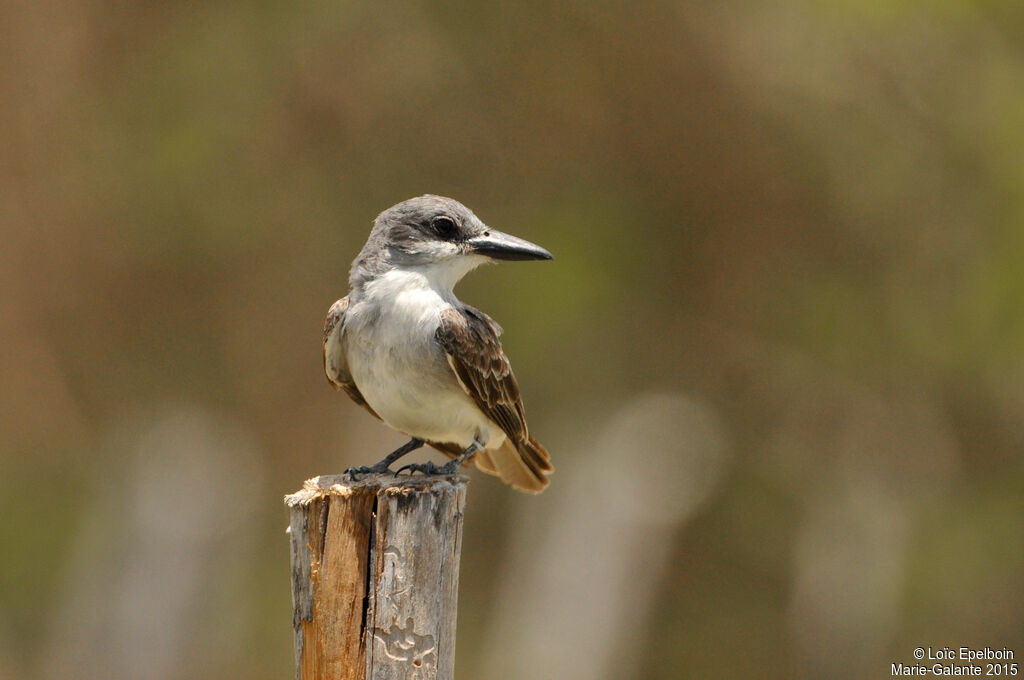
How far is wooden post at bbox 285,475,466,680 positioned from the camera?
12.9 feet

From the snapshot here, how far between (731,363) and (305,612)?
7.56 meters

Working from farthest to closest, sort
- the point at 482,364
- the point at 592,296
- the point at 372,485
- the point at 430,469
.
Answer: the point at 592,296
the point at 482,364
the point at 430,469
the point at 372,485

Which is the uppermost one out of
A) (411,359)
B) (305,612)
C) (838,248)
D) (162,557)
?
(838,248)

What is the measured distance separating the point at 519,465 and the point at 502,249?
1058mm

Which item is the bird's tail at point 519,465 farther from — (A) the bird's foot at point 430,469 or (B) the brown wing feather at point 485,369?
(A) the bird's foot at point 430,469

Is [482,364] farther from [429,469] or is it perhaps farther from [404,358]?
[429,469]

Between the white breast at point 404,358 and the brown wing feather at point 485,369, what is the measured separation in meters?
0.05

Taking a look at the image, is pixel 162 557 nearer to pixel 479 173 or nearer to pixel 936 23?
pixel 479 173

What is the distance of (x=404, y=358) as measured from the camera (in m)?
5.02

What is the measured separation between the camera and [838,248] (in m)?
10.6

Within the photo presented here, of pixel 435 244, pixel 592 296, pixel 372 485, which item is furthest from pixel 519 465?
pixel 592 296

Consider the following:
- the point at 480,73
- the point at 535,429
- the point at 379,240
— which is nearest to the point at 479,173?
the point at 480,73

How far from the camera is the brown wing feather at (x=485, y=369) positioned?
5090 mm

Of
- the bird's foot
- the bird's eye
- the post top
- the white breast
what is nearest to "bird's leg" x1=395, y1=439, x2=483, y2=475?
the bird's foot
